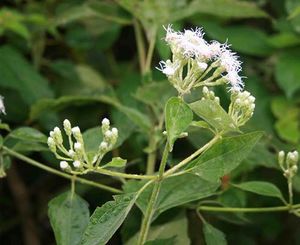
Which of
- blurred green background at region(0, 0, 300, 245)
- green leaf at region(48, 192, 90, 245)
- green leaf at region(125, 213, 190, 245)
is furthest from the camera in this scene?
blurred green background at region(0, 0, 300, 245)

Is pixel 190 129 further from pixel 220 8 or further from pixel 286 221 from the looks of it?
pixel 286 221

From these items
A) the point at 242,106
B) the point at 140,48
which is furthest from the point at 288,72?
the point at 242,106

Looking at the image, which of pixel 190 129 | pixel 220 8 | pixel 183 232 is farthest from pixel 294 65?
pixel 183 232

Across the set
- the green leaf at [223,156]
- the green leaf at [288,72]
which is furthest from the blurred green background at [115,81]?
the green leaf at [223,156]

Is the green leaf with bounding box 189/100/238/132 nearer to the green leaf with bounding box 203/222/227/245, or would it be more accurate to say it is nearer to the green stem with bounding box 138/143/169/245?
the green stem with bounding box 138/143/169/245

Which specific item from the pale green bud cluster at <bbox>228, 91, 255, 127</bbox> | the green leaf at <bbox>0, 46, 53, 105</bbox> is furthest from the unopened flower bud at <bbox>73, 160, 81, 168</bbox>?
the green leaf at <bbox>0, 46, 53, 105</bbox>

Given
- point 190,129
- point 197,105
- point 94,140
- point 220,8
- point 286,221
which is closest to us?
point 197,105

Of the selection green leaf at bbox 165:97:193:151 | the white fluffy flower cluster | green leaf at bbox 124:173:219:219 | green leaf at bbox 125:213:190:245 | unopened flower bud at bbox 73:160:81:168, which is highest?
the white fluffy flower cluster

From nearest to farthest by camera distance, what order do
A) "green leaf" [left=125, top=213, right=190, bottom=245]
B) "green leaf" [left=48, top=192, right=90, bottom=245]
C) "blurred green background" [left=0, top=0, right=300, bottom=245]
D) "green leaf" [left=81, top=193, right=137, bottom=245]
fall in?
1. "green leaf" [left=81, top=193, right=137, bottom=245]
2. "green leaf" [left=48, top=192, right=90, bottom=245]
3. "green leaf" [left=125, top=213, right=190, bottom=245]
4. "blurred green background" [left=0, top=0, right=300, bottom=245]
